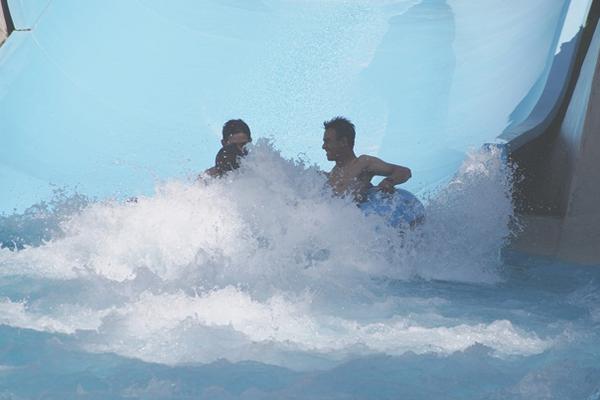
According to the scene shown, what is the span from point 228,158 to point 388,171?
92 cm

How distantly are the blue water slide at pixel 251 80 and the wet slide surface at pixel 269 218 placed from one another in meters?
0.02

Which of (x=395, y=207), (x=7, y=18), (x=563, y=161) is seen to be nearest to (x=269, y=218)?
(x=395, y=207)

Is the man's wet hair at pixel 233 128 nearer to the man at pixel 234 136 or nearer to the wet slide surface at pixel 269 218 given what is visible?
the man at pixel 234 136

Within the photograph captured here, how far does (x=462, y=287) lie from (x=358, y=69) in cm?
319

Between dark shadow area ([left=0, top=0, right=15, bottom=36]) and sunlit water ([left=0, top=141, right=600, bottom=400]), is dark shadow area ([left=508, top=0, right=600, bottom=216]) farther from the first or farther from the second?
dark shadow area ([left=0, top=0, right=15, bottom=36])

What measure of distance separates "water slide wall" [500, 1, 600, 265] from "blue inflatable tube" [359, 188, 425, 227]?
1.07 meters

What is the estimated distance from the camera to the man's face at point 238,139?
509 cm

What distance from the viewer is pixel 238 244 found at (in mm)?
4066

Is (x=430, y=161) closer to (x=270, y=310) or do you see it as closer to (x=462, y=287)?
(x=462, y=287)

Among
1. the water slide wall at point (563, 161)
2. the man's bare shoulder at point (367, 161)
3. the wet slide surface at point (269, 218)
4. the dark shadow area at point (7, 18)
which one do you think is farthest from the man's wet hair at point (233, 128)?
the dark shadow area at point (7, 18)

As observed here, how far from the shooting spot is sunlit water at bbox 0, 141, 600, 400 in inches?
99.8

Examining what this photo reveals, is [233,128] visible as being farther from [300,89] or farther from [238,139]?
[300,89]

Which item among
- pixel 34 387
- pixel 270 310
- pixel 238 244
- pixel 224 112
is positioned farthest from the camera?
pixel 224 112

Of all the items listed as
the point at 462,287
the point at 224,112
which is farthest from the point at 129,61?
the point at 462,287
